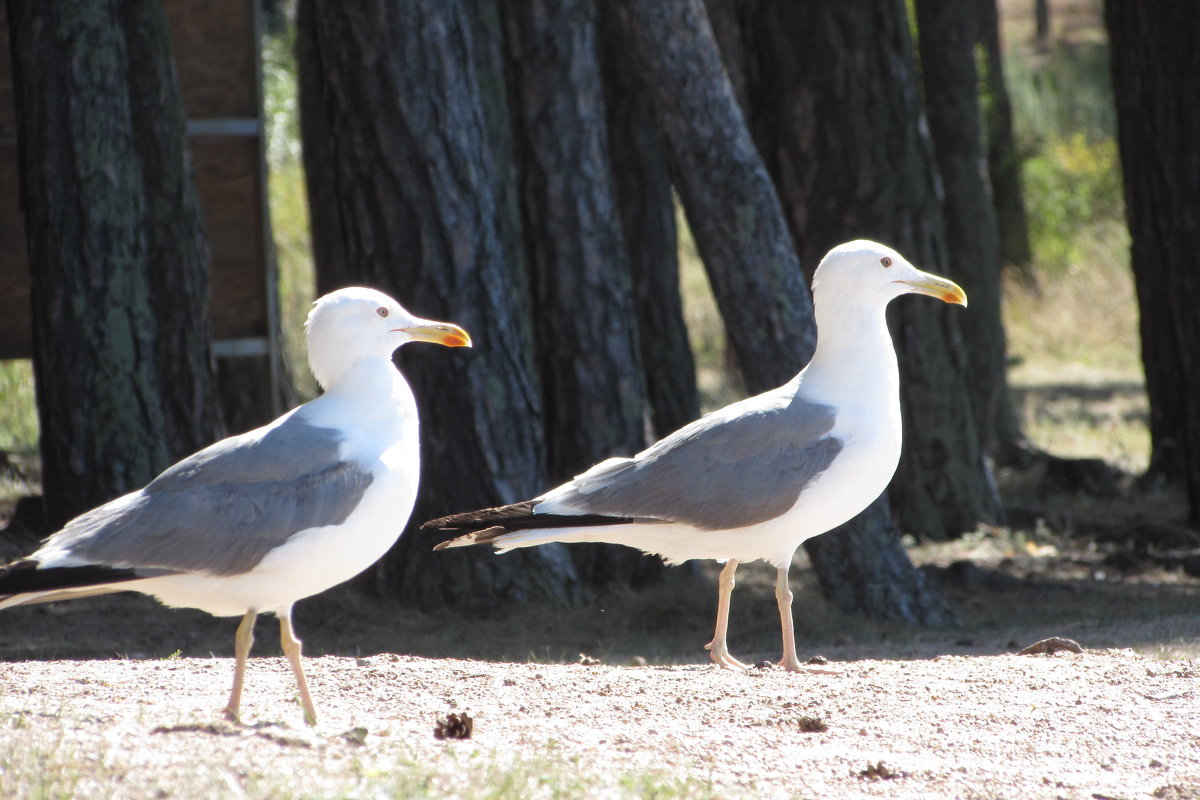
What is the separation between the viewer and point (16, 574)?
172 inches

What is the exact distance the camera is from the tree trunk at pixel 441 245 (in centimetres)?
797

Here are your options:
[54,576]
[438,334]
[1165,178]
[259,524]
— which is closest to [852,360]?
[438,334]

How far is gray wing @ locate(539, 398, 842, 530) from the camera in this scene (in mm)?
5918

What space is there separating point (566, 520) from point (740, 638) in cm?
250

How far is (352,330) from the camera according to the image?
5.17m

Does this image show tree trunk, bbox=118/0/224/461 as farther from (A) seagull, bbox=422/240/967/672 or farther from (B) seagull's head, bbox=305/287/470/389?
(B) seagull's head, bbox=305/287/470/389

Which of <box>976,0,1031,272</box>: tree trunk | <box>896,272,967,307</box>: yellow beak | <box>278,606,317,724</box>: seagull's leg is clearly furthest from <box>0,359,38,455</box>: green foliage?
<box>976,0,1031,272</box>: tree trunk

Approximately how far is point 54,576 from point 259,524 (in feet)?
2.02

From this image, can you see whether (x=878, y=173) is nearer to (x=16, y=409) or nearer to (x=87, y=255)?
(x=87, y=255)

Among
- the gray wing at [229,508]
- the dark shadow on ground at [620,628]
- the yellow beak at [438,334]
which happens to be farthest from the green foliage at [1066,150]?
the gray wing at [229,508]

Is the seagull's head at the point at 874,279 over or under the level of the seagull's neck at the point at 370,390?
over

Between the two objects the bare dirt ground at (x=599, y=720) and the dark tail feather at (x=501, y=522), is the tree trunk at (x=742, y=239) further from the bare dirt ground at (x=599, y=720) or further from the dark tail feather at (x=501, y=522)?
the dark tail feather at (x=501, y=522)

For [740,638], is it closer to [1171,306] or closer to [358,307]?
[358,307]

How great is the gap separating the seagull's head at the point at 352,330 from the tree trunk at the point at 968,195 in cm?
858
